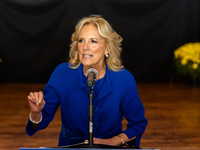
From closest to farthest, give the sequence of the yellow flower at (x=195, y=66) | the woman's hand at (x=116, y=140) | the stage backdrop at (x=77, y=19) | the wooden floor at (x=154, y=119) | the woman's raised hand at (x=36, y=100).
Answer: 1. the woman's raised hand at (x=36, y=100)
2. the woman's hand at (x=116, y=140)
3. the wooden floor at (x=154, y=119)
4. the stage backdrop at (x=77, y=19)
5. the yellow flower at (x=195, y=66)

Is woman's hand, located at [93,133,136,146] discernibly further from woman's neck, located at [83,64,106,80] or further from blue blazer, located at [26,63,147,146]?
woman's neck, located at [83,64,106,80]

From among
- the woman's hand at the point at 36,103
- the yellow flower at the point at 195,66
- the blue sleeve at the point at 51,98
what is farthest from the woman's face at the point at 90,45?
the yellow flower at the point at 195,66

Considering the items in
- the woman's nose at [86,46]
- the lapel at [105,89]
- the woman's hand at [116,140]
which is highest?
the woman's nose at [86,46]

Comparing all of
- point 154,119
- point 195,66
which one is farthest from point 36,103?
point 195,66

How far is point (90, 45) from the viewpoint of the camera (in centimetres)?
173

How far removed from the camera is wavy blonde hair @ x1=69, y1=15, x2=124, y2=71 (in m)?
1.77

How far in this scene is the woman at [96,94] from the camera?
1.75 metres

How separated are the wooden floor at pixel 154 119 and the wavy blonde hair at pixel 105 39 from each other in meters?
1.58

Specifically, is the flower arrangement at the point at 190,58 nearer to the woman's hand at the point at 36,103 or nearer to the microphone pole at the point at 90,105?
the woman's hand at the point at 36,103

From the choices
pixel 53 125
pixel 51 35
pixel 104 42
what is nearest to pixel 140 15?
pixel 51 35

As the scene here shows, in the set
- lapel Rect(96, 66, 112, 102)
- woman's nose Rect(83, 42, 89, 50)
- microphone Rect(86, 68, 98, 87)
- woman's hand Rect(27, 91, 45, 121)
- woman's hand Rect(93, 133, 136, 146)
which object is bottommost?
woman's hand Rect(93, 133, 136, 146)

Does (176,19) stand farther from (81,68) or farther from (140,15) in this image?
(81,68)

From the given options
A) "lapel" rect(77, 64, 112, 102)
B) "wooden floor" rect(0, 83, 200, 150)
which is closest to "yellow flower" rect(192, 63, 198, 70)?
"wooden floor" rect(0, 83, 200, 150)

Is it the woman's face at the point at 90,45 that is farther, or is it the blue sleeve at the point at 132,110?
the blue sleeve at the point at 132,110
